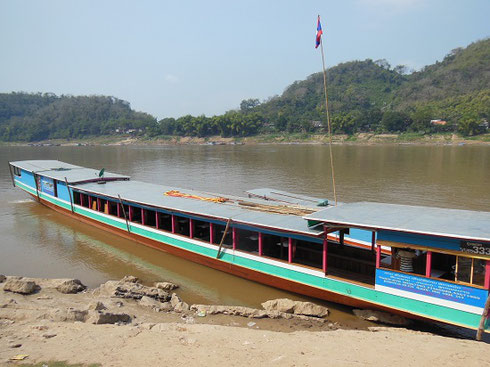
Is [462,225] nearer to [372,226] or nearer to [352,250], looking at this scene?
[372,226]

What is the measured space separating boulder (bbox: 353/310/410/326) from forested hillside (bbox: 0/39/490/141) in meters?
68.0

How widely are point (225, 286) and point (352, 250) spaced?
386 cm

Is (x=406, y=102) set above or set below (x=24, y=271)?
above

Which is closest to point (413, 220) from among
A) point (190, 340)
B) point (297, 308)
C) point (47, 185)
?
point (297, 308)

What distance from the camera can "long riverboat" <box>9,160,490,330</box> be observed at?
23.0 ft

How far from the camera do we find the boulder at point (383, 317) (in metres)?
8.14

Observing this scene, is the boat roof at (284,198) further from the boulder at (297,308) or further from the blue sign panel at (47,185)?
the blue sign panel at (47,185)

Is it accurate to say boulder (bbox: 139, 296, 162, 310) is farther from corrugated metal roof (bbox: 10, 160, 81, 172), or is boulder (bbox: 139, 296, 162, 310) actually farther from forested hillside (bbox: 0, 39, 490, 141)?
forested hillside (bbox: 0, 39, 490, 141)

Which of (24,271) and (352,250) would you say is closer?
(352,250)

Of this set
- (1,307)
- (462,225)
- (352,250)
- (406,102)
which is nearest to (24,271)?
(1,307)

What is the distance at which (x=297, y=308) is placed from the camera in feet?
28.7

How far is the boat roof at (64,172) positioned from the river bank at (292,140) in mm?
62622

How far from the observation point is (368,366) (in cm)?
543

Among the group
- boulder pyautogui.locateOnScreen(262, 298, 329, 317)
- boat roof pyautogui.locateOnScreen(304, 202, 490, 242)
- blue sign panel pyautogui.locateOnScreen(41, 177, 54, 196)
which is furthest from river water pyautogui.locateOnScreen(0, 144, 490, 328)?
boat roof pyautogui.locateOnScreen(304, 202, 490, 242)
